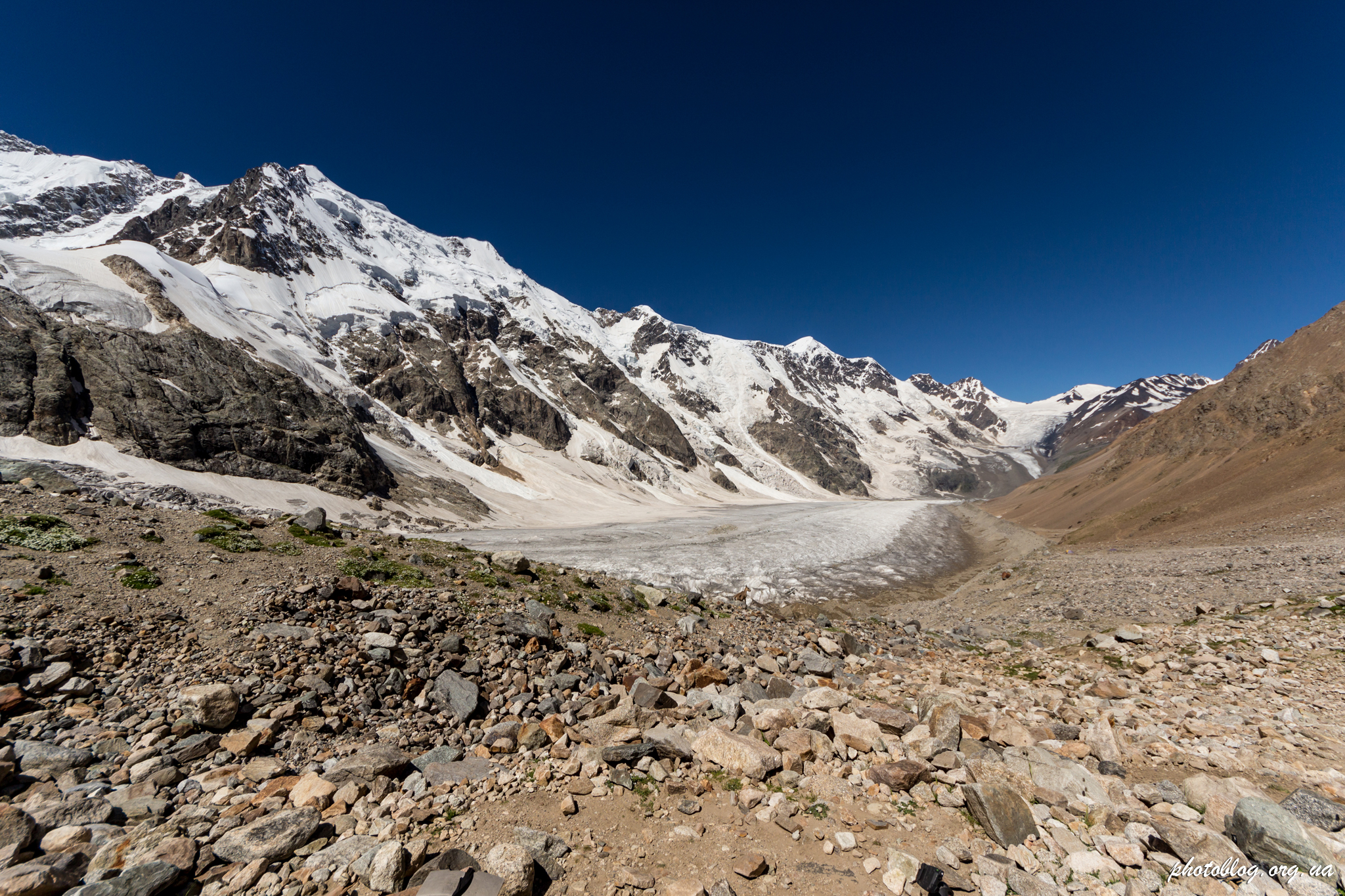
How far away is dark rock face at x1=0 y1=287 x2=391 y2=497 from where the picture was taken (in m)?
51.2

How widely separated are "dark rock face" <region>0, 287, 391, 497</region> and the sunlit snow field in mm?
25793

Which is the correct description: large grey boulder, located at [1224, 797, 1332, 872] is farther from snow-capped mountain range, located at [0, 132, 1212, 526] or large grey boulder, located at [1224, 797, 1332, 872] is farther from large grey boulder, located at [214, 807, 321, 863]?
snow-capped mountain range, located at [0, 132, 1212, 526]

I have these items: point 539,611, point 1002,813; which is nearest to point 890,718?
point 1002,813

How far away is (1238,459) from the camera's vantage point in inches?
1631

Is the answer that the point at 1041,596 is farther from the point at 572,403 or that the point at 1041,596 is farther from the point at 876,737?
the point at 572,403

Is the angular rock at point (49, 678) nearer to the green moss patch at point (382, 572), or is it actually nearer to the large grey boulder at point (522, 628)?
the green moss patch at point (382, 572)

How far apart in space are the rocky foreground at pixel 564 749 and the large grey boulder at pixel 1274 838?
0.06 feet

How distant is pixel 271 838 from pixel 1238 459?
62.8 metres

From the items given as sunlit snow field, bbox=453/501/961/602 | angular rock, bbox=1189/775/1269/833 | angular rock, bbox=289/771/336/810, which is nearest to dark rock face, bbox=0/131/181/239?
sunlit snow field, bbox=453/501/961/602

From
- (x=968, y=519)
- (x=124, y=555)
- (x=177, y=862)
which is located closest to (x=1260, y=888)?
(x=177, y=862)

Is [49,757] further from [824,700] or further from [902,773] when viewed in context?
[824,700]

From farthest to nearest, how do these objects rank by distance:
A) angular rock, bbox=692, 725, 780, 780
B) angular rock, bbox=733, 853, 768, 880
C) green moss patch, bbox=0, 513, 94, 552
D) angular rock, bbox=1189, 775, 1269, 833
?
green moss patch, bbox=0, 513, 94, 552 < angular rock, bbox=692, 725, 780, 780 < angular rock, bbox=1189, 775, 1269, 833 < angular rock, bbox=733, 853, 768, 880

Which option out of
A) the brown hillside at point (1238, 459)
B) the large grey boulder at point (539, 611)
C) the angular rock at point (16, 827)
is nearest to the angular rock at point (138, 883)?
the angular rock at point (16, 827)

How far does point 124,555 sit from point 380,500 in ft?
221
